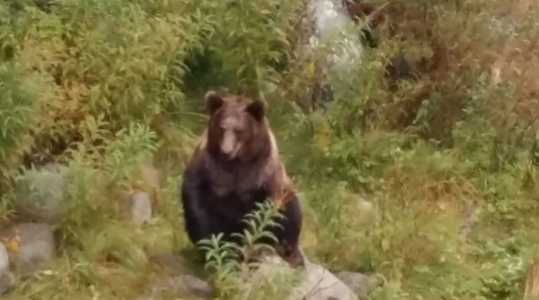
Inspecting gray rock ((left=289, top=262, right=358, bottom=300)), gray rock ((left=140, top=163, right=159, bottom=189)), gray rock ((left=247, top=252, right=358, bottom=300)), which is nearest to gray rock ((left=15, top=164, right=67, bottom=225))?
gray rock ((left=140, top=163, right=159, bottom=189))

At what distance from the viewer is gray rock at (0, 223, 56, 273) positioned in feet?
18.8

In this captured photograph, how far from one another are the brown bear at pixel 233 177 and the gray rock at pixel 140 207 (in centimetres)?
85

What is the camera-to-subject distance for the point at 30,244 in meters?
5.86

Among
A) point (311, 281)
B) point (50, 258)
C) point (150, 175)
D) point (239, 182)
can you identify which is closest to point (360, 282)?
point (311, 281)

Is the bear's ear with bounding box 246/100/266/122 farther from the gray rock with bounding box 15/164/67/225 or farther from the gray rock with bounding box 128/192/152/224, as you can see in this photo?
the gray rock with bounding box 128/192/152/224

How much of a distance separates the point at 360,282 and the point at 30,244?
2.00 m

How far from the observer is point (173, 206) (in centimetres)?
686

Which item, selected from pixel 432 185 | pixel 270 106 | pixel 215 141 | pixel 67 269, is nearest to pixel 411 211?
pixel 432 185

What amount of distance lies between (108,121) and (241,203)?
5.46 feet

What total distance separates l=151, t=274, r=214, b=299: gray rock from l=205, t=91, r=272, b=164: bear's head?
690mm

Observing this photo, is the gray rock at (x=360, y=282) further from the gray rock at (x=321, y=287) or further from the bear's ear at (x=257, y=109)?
the bear's ear at (x=257, y=109)

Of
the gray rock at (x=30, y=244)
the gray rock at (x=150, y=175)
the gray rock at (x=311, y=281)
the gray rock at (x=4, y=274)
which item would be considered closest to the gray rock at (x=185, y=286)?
the gray rock at (x=311, y=281)

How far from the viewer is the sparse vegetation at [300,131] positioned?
5855 millimetres

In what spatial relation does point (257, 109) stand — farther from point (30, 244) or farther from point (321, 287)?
point (30, 244)
